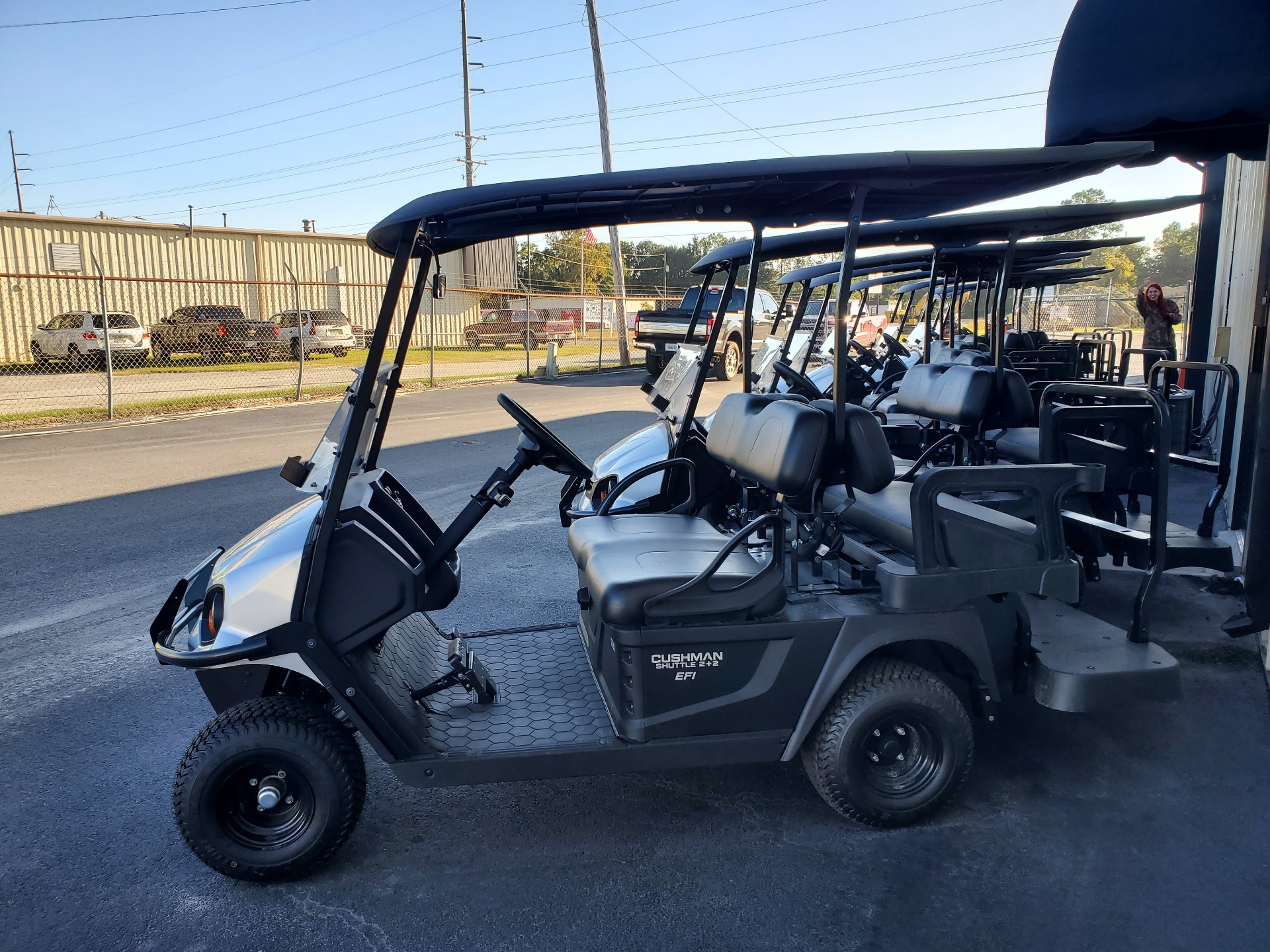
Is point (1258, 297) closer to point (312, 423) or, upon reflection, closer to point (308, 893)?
point (308, 893)

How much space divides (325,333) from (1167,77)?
2095 centimetres

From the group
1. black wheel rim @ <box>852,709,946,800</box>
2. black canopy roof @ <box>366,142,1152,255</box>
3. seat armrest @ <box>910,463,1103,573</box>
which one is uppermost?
black canopy roof @ <box>366,142,1152,255</box>

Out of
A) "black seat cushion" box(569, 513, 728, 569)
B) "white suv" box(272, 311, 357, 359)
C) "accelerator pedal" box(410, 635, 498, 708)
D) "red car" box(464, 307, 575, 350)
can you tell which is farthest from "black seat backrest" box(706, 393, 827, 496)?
"red car" box(464, 307, 575, 350)

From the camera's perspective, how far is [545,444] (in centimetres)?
332

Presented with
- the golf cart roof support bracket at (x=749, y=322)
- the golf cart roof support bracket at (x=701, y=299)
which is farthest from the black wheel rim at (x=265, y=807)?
the golf cart roof support bracket at (x=701, y=299)

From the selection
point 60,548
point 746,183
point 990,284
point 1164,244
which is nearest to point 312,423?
point 60,548

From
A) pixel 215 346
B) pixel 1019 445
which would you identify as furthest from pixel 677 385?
pixel 215 346

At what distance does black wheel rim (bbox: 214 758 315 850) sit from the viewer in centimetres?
265

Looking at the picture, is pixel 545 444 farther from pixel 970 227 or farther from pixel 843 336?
pixel 970 227

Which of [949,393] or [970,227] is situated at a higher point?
[970,227]

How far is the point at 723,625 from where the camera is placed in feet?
9.21

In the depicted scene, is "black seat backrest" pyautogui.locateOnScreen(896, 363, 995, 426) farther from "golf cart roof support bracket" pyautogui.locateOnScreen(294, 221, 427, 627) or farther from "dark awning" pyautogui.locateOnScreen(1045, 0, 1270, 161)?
"golf cart roof support bracket" pyautogui.locateOnScreen(294, 221, 427, 627)

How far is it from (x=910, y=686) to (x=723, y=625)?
663mm

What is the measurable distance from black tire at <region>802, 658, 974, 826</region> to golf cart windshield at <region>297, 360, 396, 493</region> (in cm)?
174
